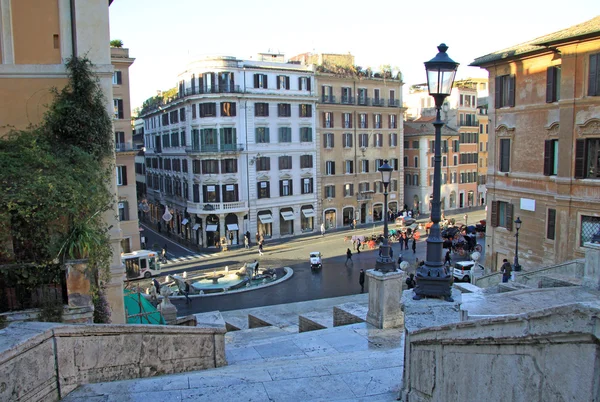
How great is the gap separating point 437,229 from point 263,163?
35.4 meters

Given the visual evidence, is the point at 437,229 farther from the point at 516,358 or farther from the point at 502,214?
the point at 502,214

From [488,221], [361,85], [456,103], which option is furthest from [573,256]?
[456,103]

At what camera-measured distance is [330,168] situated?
152ft

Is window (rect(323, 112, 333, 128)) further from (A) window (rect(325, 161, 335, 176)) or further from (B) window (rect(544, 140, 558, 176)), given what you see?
(B) window (rect(544, 140, 558, 176))

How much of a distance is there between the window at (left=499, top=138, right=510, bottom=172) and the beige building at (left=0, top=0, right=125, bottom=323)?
740 inches

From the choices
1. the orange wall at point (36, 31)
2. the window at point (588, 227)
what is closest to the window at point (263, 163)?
the window at point (588, 227)

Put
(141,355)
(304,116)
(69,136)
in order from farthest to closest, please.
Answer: (304,116), (69,136), (141,355)

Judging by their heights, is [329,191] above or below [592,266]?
below

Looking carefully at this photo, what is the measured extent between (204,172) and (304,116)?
404 inches

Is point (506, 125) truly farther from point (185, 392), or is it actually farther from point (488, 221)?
point (185, 392)

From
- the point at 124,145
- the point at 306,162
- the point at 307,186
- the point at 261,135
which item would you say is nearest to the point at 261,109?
the point at 261,135

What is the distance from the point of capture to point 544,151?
71.7 ft

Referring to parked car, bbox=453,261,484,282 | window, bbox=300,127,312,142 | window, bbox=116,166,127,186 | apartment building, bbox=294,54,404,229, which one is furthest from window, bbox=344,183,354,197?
window, bbox=116,166,127,186

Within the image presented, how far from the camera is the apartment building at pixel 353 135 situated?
45.8 m
